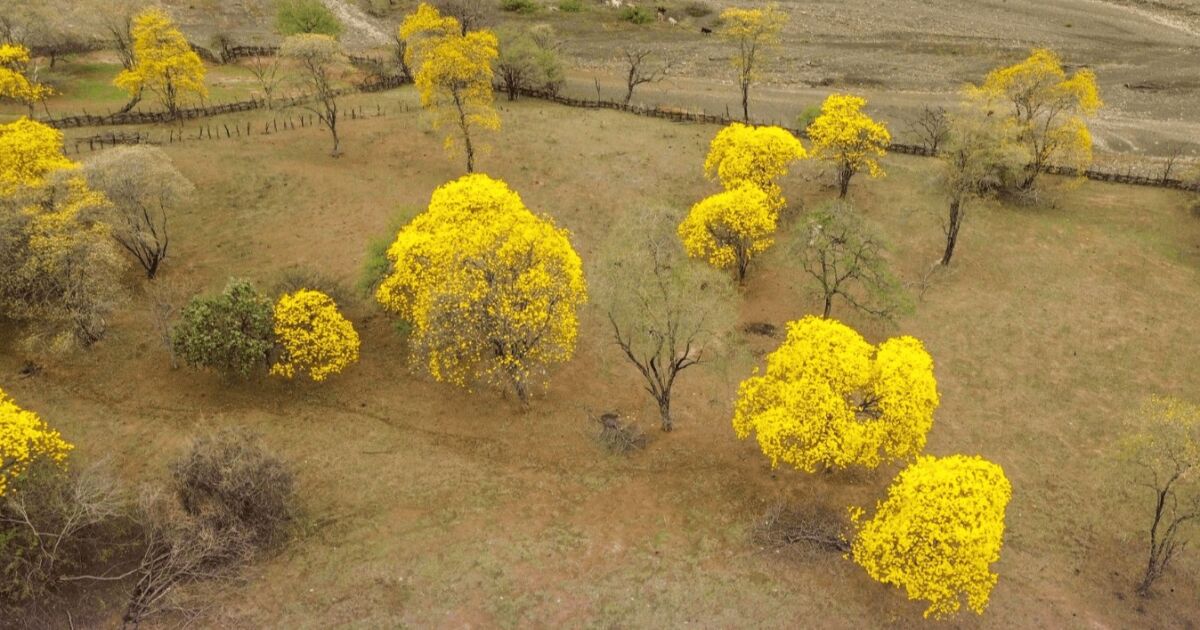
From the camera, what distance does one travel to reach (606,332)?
36.9 m

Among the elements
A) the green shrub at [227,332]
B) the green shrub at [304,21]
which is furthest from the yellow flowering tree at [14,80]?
the green shrub at [227,332]

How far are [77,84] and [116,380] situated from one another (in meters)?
45.2

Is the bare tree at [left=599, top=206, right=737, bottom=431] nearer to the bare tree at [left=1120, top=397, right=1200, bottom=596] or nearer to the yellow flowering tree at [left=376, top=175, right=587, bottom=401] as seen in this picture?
the yellow flowering tree at [left=376, top=175, right=587, bottom=401]

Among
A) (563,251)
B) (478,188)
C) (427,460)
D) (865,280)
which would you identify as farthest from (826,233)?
(427,460)

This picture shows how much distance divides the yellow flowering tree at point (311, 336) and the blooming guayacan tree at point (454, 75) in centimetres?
1963

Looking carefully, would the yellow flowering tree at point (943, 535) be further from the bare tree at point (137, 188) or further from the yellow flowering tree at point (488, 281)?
the bare tree at point (137, 188)

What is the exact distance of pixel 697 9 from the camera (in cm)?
9450

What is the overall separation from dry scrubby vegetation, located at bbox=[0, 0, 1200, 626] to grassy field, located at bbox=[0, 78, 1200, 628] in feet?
2.72

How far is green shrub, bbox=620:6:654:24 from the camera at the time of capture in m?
90.8

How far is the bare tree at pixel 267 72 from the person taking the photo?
60.3 m

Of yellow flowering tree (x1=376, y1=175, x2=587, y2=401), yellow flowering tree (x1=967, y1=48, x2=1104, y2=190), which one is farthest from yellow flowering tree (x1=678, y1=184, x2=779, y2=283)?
yellow flowering tree (x1=967, y1=48, x2=1104, y2=190)

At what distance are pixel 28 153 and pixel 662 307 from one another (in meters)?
32.9

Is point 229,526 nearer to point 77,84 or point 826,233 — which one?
point 826,233

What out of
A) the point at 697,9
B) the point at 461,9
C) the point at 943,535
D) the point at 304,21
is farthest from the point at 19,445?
the point at 697,9
